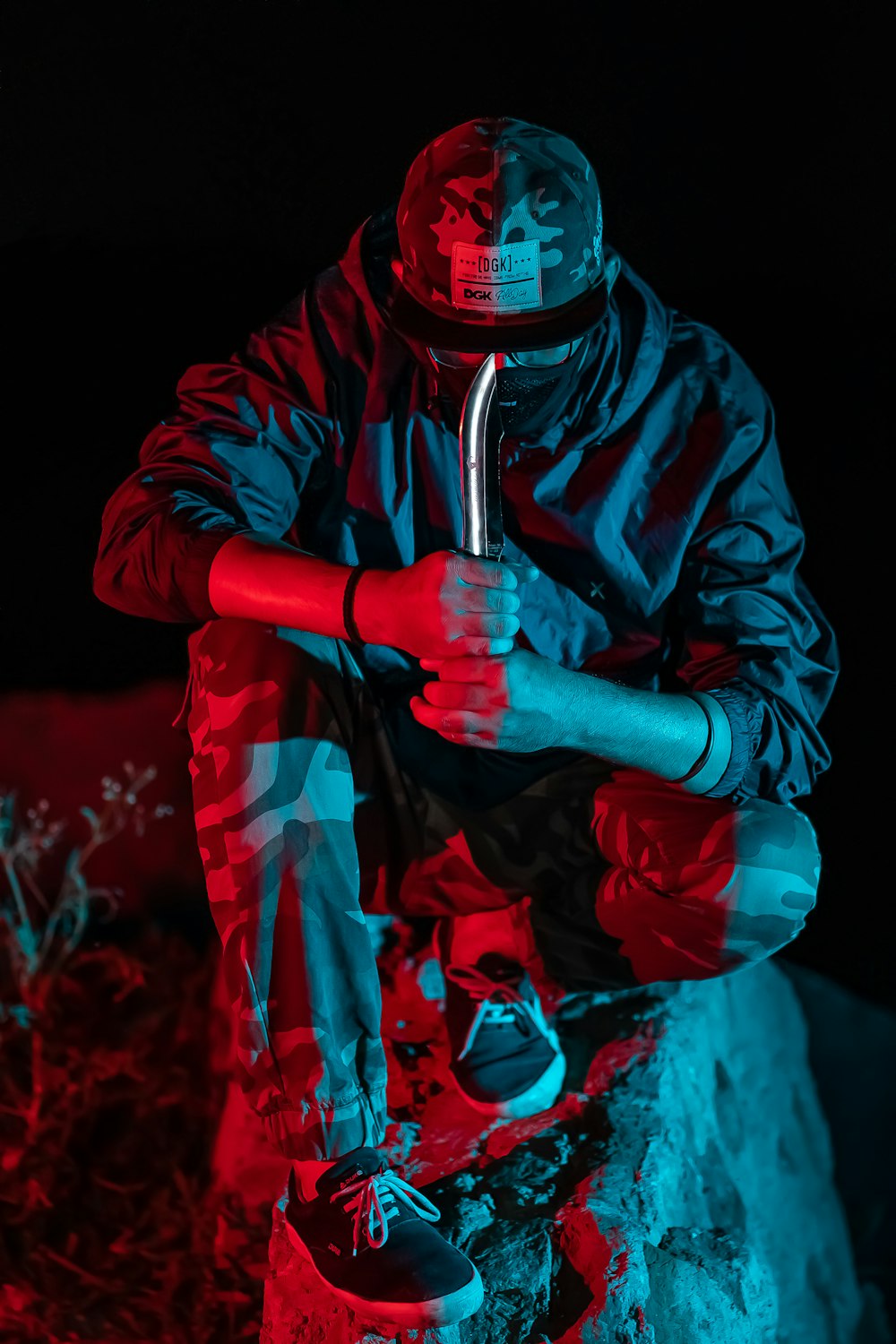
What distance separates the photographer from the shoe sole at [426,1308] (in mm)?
1251

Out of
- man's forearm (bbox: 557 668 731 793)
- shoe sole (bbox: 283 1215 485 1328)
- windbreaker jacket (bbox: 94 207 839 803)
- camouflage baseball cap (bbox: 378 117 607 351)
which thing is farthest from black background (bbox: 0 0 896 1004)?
shoe sole (bbox: 283 1215 485 1328)

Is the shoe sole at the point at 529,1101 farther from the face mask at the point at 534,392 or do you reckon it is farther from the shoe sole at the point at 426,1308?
the face mask at the point at 534,392

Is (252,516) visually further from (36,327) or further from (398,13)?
(398,13)

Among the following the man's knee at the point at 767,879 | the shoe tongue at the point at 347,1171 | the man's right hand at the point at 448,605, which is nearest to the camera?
the man's right hand at the point at 448,605

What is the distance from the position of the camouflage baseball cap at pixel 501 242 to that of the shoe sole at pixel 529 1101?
96 cm

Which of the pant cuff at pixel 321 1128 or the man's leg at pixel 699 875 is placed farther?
the man's leg at pixel 699 875

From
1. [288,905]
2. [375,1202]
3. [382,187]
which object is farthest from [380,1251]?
[382,187]

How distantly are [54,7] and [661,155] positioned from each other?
92 cm

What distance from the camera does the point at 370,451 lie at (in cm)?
154

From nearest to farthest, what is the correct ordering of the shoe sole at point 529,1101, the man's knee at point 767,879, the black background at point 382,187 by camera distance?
the man's knee at point 767,879, the shoe sole at point 529,1101, the black background at point 382,187

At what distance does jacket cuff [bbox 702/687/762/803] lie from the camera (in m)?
1.42

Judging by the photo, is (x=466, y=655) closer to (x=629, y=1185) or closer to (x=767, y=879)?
(x=767, y=879)

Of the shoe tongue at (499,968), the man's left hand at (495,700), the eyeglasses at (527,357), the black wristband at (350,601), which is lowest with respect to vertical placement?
the shoe tongue at (499,968)

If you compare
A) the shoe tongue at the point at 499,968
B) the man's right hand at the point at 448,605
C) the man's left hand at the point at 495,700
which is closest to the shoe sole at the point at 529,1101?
the shoe tongue at the point at 499,968
